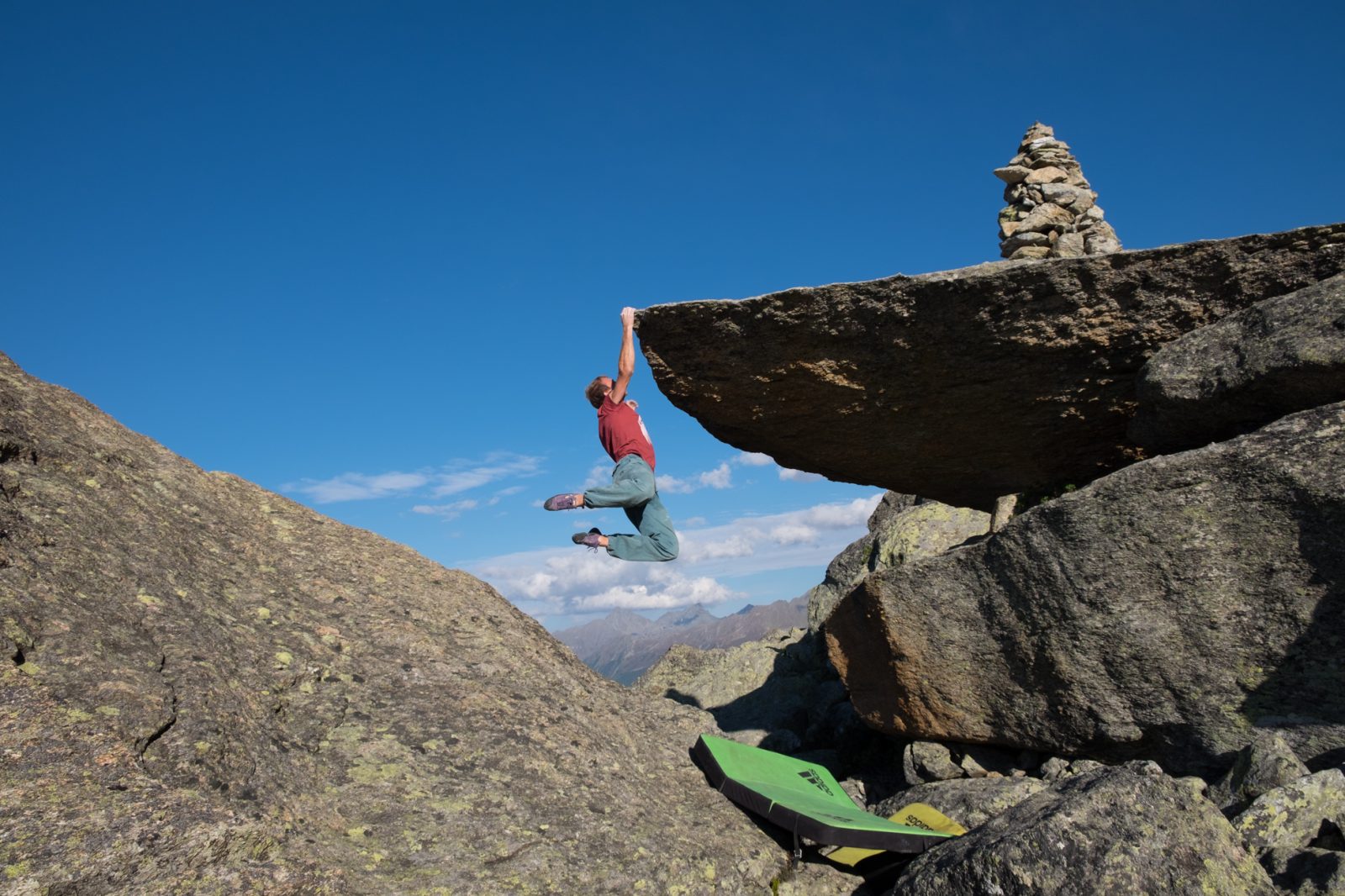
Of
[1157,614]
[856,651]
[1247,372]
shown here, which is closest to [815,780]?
[856,651]

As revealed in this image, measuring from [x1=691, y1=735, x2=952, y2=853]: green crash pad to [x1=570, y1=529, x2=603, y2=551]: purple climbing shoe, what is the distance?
3182 mm

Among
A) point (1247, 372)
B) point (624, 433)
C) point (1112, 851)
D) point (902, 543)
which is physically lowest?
point (1112, 851)

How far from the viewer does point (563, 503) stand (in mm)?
12094

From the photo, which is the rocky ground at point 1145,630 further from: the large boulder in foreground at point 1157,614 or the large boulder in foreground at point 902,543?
the large boulder in foreground at point 902,543

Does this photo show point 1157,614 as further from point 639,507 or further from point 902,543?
point 902,543

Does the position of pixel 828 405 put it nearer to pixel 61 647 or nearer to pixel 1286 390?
pixel 1286 390

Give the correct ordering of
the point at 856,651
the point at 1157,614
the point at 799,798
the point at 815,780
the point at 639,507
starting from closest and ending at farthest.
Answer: the point at 799,798, the point at 1157,614, the point at 815,780, the point at 856,651, the point at 639,507

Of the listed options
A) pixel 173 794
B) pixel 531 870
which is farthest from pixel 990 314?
pixel 173 794

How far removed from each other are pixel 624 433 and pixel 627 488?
0.81 m

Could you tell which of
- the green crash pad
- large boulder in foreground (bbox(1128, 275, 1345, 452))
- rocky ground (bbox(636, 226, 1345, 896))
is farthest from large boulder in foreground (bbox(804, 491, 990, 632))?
the green crash pad

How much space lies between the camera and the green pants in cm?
1217

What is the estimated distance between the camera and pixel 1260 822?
7.08 meters

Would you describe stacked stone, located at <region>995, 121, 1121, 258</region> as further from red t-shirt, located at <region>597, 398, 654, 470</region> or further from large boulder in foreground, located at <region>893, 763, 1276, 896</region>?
large boulder in foreground, located at <region>893, 763, 1276, 896</region>

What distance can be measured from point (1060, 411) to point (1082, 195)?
1254 cm
